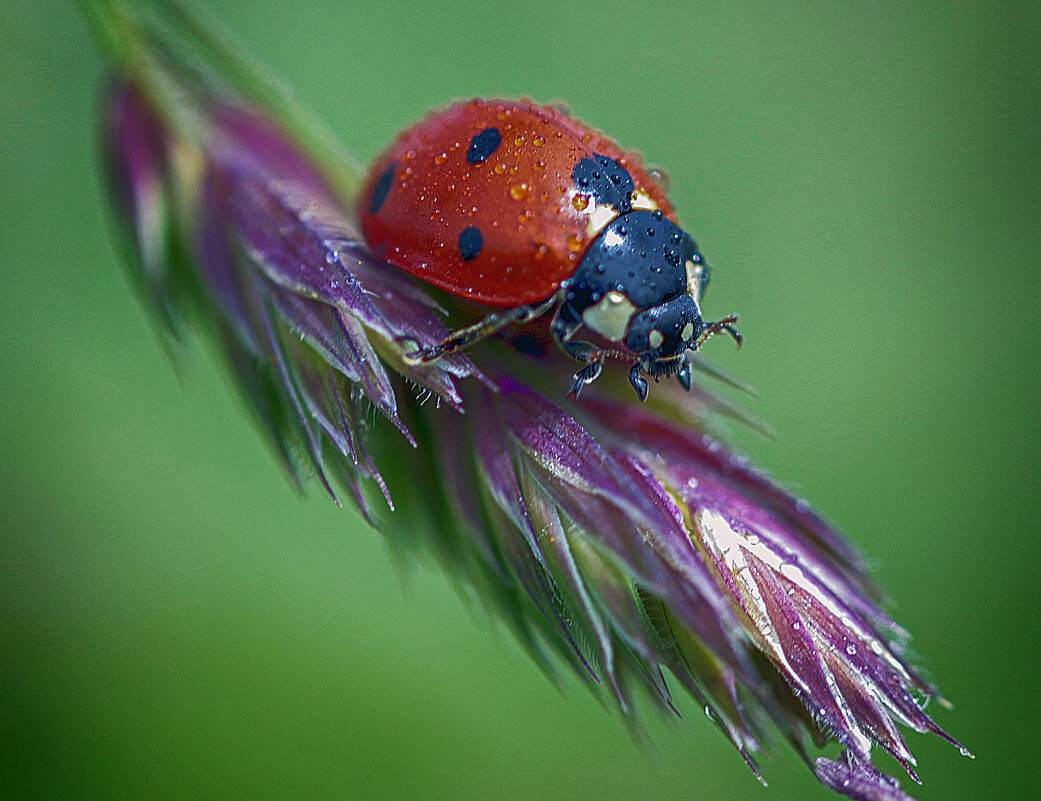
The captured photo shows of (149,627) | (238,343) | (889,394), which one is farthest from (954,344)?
(149,627)

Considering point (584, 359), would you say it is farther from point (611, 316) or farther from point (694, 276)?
point (694, 276)

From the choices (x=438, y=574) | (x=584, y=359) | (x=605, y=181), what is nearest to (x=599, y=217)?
(x=605, y=181)

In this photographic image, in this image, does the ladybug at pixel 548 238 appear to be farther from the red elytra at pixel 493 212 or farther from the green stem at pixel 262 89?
the green stem at pixel 262 89

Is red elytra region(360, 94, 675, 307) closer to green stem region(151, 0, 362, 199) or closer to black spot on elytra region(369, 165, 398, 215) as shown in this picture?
black spot on elytra region(369, 165, 398, 215)

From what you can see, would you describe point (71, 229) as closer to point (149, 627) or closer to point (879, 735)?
point (149, 627)

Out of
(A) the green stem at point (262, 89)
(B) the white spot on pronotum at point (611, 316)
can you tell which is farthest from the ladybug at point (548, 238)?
(A) the green stem at point (262, 89)

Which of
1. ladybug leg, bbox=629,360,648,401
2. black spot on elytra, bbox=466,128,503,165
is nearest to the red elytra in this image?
black spot on elytra, bbox=466,128,503,165
